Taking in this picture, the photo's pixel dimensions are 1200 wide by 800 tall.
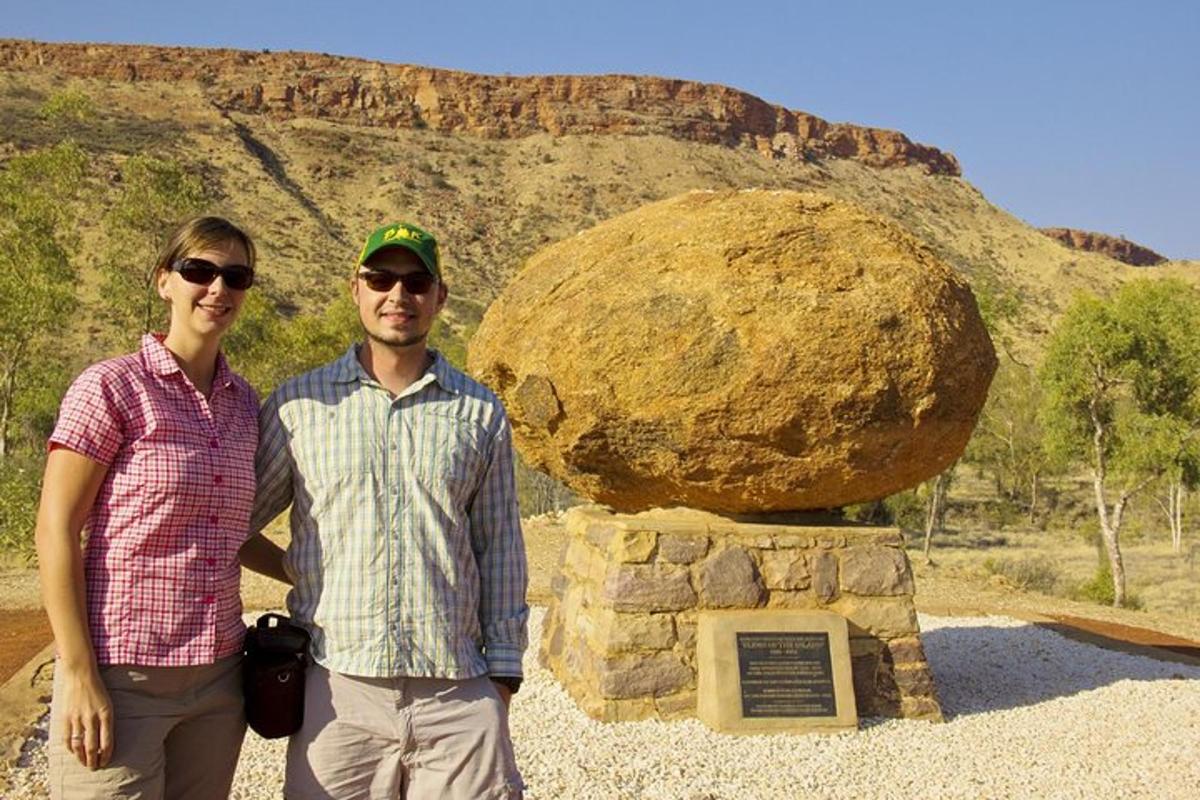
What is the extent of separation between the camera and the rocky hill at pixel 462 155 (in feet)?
154

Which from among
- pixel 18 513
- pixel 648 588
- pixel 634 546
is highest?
pixel 18 513

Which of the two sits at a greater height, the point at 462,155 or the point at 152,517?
the point at 462,155

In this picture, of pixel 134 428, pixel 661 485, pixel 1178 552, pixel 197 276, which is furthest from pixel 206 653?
pixel 1178 552

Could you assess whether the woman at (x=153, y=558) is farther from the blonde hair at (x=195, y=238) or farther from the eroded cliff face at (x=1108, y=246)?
the eroded cliff face at (x=1108, y=246)

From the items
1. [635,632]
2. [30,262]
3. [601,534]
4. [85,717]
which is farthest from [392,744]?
[30,262]

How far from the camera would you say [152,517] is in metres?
2.20

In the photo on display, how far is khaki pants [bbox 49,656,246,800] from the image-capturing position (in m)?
2.14

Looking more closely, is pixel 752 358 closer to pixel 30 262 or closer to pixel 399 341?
pixel 399 341

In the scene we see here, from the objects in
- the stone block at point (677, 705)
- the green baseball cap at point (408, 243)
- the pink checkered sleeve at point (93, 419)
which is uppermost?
the green baseball cap at point (408, 243)

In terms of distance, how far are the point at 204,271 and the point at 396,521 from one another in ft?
2.44

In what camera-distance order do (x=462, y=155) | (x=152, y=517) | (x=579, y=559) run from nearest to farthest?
(x=152, y=517)
(x=579, y=559)
(x=462, y=155)

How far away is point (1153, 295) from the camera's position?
669 inches

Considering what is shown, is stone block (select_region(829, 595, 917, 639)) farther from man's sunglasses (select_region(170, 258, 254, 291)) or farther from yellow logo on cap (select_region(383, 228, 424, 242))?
man's sunglasses (select_region(170, 258, 254, 291))

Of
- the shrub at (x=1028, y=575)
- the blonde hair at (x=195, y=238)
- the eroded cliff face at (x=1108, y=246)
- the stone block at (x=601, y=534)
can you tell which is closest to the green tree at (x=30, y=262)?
the stone block at (x=601, y=534)
